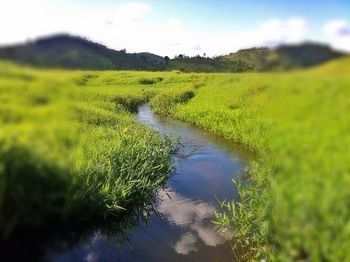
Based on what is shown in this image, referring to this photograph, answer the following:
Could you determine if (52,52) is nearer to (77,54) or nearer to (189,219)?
(77,54)

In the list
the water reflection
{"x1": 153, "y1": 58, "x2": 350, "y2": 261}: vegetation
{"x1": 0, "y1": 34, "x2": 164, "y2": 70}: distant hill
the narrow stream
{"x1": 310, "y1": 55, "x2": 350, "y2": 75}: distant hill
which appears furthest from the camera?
the water reflection

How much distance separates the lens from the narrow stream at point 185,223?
666cm

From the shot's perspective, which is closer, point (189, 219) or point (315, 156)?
point (315, 156)

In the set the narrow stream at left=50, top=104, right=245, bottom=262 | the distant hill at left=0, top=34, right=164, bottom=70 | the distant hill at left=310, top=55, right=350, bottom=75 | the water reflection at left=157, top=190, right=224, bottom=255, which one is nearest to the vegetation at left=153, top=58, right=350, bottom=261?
the distant hill at left=310, top=55, right=350, bottom=75

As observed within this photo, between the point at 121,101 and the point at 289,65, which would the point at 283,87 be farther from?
the point at 121,101

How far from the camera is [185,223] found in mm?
7875

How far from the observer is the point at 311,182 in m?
3.33

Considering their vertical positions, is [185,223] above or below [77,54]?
below

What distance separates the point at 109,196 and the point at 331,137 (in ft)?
15.3

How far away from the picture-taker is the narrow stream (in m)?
6.66

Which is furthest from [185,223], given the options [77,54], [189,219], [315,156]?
[315,156]

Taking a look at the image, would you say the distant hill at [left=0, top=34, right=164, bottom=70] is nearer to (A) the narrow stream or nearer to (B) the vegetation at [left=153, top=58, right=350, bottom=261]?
(B) the vegetation at [left=153, top=58, right=350, bottom=261]

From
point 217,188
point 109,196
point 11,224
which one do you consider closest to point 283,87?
point 11,224

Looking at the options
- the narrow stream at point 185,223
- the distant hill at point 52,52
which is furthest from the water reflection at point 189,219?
the distant hill at point 52,52
